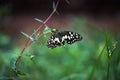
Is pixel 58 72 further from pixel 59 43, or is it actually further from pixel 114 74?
pixel 59 43

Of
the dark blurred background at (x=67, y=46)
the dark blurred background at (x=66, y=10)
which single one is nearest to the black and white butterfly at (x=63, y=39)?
the dark blurred background at (x=67, y=46)

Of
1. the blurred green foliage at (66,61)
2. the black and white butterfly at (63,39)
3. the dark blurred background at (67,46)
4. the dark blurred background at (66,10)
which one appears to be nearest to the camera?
the black and white butterfly at (63,39)

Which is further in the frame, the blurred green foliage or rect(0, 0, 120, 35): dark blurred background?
rect(0, 0, 120, 35): dark blurred background

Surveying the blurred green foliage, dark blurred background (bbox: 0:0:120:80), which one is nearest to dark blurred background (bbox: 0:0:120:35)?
dark blurred background (bbox: 0:0:120:80)

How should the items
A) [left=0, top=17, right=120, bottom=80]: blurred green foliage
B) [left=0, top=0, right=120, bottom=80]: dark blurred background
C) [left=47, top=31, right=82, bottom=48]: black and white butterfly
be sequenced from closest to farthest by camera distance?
[left=47, top=31, right=82, bottom=48]: black and white butterfly < [left=0, top=0, right=120, bottom=80]: dark blurred background < [left=0, top=17, right=120, bottom=80]: blurred green foliage

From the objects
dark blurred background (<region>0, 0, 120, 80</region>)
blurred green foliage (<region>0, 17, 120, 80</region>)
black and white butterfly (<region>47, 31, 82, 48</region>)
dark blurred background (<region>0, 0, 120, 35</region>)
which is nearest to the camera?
black and white butterfly (<region>47, 31, 82, 48</region>)

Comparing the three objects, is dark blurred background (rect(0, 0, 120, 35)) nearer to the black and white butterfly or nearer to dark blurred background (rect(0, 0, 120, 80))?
dark blurred background (rect(0, 0, 120, 80))

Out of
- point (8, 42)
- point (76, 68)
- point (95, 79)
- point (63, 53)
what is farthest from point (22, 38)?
point (95, 79)

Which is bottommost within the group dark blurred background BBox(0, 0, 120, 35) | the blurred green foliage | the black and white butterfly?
→ the black and white butterfly

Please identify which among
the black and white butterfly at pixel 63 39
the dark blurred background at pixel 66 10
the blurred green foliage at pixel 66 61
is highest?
the dark blurred background at pixel 66 10

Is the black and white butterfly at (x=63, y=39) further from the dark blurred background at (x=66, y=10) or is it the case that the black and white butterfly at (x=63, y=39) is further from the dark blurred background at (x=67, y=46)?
the dark blurred background at (x=66, y=10)

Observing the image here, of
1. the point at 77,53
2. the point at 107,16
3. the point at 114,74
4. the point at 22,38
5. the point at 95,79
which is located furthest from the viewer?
the point at 107,16
